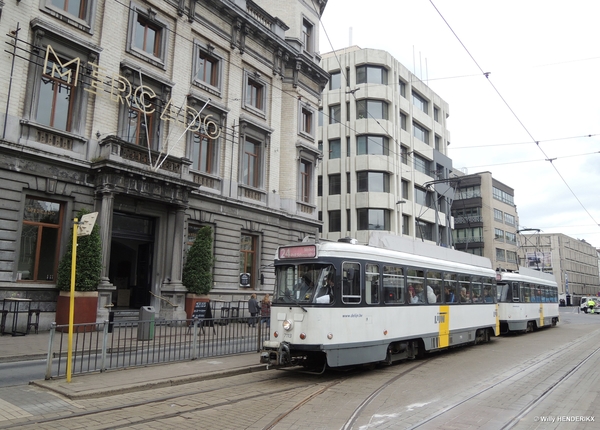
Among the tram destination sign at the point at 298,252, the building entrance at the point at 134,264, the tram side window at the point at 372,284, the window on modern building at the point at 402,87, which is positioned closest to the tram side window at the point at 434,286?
the tram side window at the point at 372,284

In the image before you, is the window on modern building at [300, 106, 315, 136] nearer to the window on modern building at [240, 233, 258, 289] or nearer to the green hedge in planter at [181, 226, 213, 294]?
the window on modern building at [240, 233, 258, 289]

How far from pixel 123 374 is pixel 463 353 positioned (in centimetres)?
1019

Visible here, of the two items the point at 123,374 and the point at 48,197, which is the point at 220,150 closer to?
the point at 48,197

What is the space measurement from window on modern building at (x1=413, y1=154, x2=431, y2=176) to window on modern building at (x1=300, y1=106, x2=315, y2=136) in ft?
65.8

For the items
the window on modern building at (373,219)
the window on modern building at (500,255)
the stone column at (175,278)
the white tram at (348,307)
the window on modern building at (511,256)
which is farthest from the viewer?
the window on modern building at (511,256)

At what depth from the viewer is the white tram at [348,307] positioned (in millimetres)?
9836

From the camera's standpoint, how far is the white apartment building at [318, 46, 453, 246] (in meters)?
42.6

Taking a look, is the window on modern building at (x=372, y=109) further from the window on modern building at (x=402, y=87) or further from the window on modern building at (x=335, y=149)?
the window on modern building at (x=402, y=87)

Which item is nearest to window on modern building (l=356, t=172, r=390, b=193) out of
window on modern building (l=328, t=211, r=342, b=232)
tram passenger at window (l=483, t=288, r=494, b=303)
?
window on modern building (l=328, t=211, r=342, b=232)

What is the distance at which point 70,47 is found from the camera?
17000 mm

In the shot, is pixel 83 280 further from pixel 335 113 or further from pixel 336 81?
pixel 336 81

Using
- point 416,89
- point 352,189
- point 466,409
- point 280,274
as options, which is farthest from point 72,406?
point 416,89

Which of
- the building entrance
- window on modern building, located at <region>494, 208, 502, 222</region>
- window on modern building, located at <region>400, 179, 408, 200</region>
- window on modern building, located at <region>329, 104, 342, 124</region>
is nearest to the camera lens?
the building entrance

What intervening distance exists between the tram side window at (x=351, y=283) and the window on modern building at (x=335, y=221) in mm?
33232
